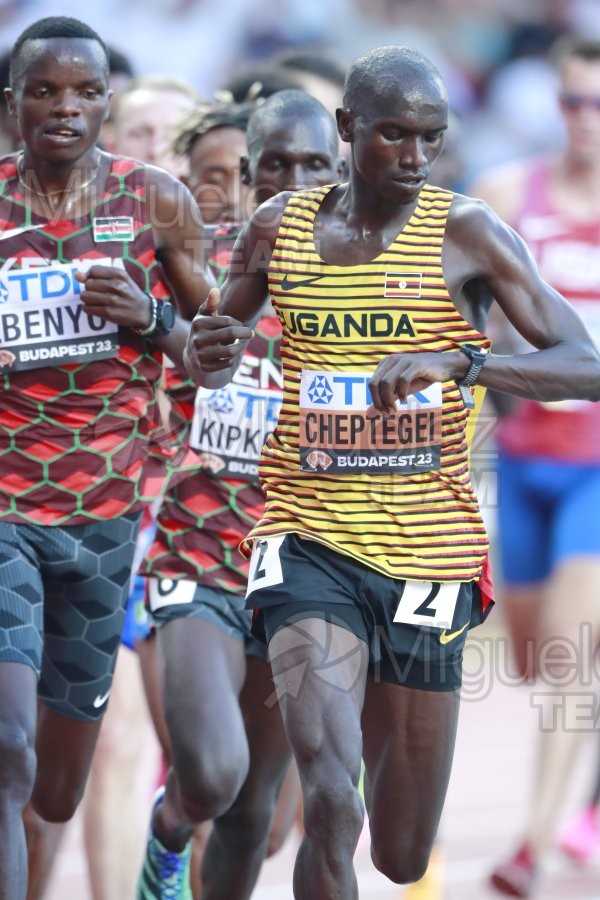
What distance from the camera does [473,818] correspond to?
25.3ft

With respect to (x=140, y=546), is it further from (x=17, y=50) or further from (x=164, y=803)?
(x=17, y=50)

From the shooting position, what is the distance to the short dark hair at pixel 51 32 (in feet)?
16.0

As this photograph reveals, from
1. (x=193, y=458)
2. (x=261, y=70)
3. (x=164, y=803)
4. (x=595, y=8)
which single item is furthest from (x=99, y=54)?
(x=595, y=8)

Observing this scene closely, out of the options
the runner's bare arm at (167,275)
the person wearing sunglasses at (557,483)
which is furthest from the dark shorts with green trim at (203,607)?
the person wearing sunglasses at (557,483)

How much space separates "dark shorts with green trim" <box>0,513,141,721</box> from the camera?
4719 mm

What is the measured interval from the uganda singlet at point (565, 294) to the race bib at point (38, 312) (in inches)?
A: 114

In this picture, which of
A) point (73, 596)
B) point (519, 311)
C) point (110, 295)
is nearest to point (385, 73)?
point (519, 311)

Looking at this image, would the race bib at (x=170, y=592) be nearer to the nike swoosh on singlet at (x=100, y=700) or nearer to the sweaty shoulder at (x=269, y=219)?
the nike swoosh on singlet at (x=100, y=700)

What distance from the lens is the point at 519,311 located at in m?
4.28

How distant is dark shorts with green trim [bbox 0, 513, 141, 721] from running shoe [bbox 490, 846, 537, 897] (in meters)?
2.13

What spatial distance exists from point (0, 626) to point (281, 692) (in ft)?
2.73

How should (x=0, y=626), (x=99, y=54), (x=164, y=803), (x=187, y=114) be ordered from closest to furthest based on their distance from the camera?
(x=0, y=626) → (x=99, y=54) → (x=164, y=803) → (x=187, y=114)

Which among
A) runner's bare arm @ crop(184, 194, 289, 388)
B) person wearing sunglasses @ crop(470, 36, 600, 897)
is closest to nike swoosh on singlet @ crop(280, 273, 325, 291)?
runner's bare arm @ crop(184, 194, 289, 388)

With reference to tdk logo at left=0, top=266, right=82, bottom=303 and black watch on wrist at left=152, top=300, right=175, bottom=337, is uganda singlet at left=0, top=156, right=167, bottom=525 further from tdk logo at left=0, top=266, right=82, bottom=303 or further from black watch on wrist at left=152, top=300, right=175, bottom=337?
black watch on wrist at left=152, top=300, right=175, bottom=337
